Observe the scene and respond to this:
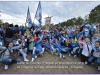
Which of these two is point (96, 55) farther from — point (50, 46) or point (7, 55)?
point (7, 55)

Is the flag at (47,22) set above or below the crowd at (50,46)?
above

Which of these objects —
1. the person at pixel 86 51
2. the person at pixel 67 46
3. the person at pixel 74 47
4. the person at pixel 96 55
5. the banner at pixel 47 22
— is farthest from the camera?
the banner at pixel 47 22

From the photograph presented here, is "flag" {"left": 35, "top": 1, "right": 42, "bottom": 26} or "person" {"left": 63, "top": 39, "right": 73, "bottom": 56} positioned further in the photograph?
"flag" {"left": 35, "top": 1, "right": 42, "bottom": 26}

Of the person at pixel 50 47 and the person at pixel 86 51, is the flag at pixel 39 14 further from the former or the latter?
the person at pixel 86 51

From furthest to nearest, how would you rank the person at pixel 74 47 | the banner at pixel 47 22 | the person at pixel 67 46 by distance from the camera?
the banner at pixel 47 22 → the person at pixel 67 46 → the person at pixel 74 47

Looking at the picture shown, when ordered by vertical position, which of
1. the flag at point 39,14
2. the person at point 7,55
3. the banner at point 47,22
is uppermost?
the flag at point 39,14

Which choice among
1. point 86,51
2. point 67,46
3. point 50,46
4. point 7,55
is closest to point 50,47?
point 50,46

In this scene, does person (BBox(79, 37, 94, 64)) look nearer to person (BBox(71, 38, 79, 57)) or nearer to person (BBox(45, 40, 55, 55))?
person (BBox(71, 38, 79, 57))

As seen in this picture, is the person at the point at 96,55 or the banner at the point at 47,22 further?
the banner at the point at 47,22

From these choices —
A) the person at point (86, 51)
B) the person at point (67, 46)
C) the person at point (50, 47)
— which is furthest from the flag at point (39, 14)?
the person at point (86, 51)

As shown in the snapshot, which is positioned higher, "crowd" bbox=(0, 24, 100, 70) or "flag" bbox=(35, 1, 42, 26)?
"flag" bbox=(35, 1, 42, 26)

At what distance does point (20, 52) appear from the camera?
477cm

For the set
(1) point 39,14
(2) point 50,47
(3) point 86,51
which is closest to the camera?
(3) point 86,51

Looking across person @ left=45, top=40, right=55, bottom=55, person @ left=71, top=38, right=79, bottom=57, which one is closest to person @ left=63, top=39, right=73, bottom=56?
person @ left=71, top=38, right=79, bottom=57
